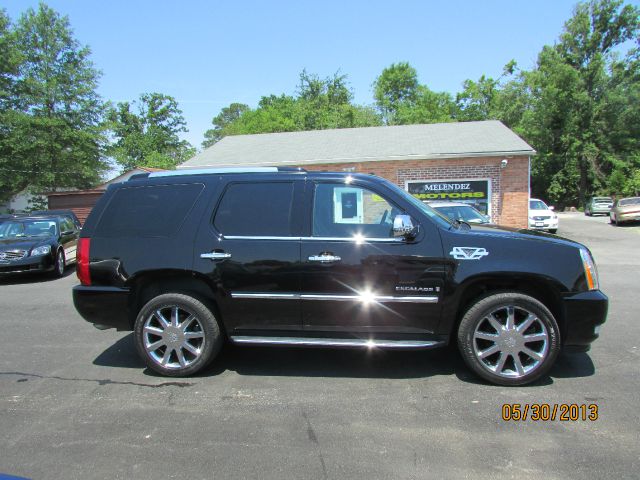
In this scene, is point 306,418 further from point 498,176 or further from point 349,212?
point 498,176

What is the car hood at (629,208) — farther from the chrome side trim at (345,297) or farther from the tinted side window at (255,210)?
the tinted side window at (255,210)

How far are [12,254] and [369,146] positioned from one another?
13.4 m

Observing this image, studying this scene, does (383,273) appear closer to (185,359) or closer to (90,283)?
(185,359)

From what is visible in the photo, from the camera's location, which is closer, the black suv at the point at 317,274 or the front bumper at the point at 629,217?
the black suv at the point at 317,274

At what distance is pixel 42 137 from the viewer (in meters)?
32.2

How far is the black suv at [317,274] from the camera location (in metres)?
3.85

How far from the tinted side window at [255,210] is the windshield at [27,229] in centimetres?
901

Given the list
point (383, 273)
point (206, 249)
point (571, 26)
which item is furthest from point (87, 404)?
point (571, 26)

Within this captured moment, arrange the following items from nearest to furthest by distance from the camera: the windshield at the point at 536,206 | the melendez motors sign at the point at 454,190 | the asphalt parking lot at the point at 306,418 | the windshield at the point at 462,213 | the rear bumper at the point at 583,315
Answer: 1. the asphalt parking lot at the point at 306,418
2. the rear bumper at the point at 583,315
3. the windshield at the point at 462,213
4. the melendez motors sign at the point at 454,190
5. the windshield at the point at 536,206

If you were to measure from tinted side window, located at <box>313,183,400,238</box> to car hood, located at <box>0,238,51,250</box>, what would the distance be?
350 inches

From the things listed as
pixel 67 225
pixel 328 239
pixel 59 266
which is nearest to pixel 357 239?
pixel 328 239

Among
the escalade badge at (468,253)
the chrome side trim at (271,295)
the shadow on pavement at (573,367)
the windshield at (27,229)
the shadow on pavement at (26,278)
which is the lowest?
the shadow on pavement at (26,278)
